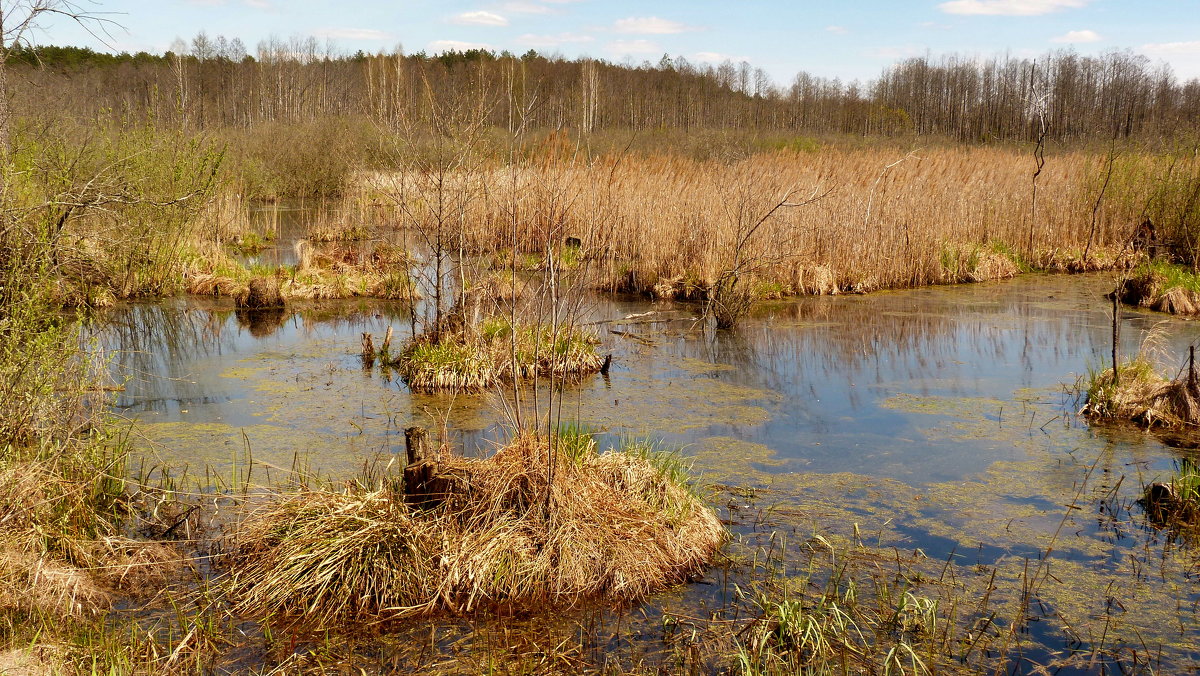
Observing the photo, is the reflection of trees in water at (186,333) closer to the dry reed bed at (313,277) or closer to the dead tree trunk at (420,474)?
the dry reed bed at (313,277)

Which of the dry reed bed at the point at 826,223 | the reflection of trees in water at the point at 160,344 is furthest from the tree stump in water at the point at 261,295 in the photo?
the dry reed bed at the point at 826,223

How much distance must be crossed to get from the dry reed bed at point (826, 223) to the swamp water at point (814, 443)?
39.5 inches

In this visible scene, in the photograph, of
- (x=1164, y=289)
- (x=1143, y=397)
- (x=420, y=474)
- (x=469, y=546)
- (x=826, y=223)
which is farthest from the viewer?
(x=826, y=223)

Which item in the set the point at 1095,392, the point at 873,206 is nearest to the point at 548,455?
the point at 1095,392

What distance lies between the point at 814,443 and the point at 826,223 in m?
6.28

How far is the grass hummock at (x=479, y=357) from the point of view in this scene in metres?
7.00

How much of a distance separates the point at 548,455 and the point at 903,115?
1434 inches

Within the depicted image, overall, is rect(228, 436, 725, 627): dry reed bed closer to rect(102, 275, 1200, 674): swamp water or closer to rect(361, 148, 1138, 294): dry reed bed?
rect(102, 275, 1200, 674): swamp water

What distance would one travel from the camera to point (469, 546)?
3777mm

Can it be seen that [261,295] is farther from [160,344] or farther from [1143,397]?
[1143,397]

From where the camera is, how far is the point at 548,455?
3.95 meters

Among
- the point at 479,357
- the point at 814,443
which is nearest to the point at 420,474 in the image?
the point at 814,443

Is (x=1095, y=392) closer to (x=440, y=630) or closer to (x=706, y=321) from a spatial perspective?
(x=706, y=321)

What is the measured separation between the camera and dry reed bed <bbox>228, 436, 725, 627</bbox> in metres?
3.62
